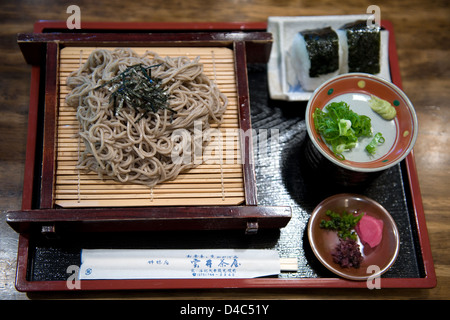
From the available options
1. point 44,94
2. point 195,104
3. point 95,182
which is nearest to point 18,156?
point 44,94

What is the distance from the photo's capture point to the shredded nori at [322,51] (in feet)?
9.46

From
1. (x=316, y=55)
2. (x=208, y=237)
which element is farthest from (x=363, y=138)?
(x=208, y=237)

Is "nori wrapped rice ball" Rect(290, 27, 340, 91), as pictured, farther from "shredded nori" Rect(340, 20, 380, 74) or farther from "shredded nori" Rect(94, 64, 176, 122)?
"shredded nori" Rect(94, 64, 176, 122)

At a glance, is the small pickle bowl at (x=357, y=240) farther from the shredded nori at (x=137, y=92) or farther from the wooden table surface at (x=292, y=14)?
the shredded nori at (x=137, y=92)

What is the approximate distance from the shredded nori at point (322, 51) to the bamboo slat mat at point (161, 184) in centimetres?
63

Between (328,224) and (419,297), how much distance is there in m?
0.73

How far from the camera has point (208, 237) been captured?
2.65 metres

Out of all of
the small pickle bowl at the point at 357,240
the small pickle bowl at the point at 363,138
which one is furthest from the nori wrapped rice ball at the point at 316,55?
the small pickle bowl at the point at 357,240

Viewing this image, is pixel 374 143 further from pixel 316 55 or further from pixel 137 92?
pixel 137 92

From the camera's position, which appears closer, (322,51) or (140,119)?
(140,119)

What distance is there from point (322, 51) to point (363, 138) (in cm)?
66

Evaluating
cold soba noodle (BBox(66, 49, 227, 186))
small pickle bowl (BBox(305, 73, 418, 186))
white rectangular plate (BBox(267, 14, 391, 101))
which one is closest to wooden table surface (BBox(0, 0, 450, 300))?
white rectangular plate (BBox(267, 14, 391, 101))

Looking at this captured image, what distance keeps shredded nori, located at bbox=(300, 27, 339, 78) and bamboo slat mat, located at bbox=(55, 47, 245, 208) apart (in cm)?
63

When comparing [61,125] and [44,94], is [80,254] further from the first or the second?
[44,94]
